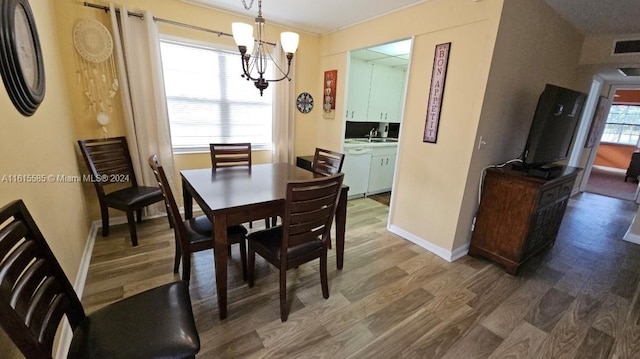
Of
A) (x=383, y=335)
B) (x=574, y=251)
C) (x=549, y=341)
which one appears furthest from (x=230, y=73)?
(x=574, y=251)

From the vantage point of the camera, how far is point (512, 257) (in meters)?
2.35

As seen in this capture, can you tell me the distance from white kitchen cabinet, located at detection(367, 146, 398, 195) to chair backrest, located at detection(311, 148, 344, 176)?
1.67 metres

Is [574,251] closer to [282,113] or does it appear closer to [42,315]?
[282,113]

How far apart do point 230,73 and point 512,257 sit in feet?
11.8

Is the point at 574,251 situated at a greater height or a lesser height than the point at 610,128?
lesser

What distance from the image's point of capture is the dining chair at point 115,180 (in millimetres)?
2423

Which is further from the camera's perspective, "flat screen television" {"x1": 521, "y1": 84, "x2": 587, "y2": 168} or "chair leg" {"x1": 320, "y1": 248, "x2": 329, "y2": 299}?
"flat screen television" {"x1": 521, "y1": 84, "x2": 587, "y2": 168}

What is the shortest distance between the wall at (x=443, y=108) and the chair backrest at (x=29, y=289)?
2.66 meters

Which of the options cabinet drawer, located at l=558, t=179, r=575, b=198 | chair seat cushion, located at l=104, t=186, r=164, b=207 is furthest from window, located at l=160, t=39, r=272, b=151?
cabinet drawer, located at l=558, t=179, r=575, b=198

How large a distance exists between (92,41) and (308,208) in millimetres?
2611

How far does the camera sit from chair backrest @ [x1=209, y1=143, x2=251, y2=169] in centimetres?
274

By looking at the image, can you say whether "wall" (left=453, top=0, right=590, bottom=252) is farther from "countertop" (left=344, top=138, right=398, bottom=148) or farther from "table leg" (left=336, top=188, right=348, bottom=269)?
"countertop" (left=344, top=138, right=398, bottom=148)

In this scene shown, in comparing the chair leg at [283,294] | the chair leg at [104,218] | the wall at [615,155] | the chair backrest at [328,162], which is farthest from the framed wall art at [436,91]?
the wall at [615,155]

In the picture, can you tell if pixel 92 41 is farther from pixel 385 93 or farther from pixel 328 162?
pixel 385 93
